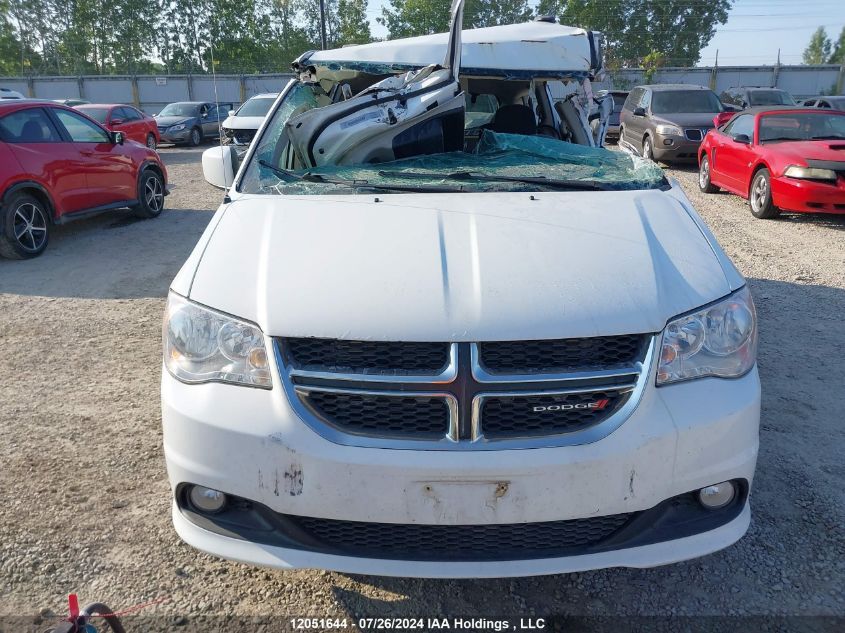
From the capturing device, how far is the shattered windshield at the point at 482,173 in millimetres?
2969

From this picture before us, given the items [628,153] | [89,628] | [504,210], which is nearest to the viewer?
[89,628]

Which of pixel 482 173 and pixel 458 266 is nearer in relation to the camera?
pixel 458 266

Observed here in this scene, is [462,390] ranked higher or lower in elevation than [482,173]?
lower

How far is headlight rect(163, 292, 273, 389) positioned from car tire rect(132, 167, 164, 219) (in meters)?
7.67

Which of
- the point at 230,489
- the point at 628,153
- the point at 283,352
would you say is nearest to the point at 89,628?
the point at 230,489

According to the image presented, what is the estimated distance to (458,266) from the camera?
2.21 meters

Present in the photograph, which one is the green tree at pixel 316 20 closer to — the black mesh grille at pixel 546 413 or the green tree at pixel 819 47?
the black mesh grille at pixel 546 413

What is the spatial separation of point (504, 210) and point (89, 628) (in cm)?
199

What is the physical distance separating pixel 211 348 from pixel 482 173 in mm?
1669

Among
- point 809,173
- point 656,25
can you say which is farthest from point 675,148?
point 656,25

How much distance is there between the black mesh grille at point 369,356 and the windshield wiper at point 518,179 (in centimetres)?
133

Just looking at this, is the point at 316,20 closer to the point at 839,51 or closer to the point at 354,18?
the point at 354,18

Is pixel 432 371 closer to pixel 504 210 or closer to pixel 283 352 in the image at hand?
pixel 283 352

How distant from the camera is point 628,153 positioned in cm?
384
